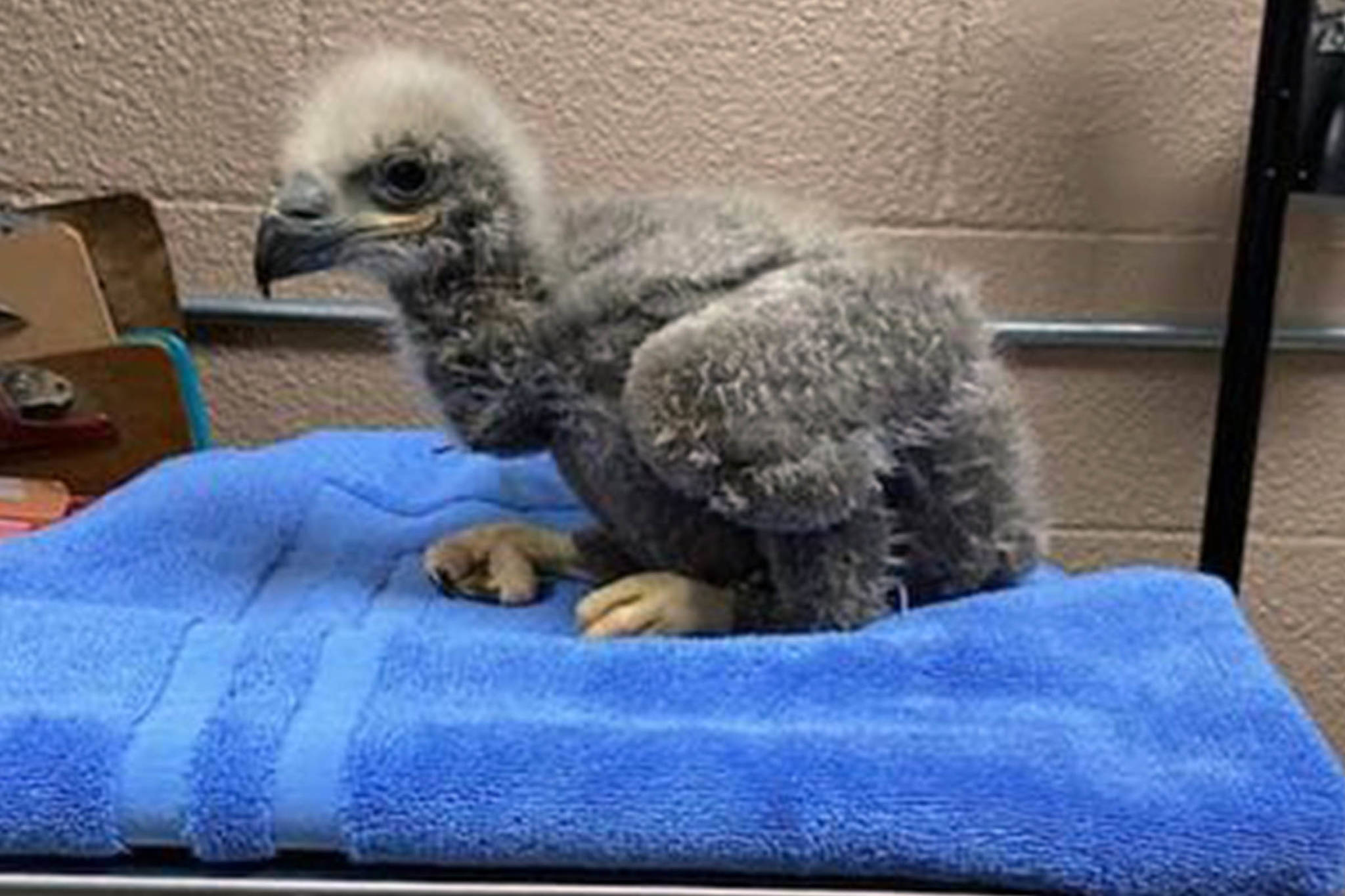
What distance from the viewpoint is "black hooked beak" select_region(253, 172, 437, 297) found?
815mm

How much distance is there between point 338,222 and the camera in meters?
0.82

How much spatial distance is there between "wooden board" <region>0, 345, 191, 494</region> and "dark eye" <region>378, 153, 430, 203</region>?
343 mm

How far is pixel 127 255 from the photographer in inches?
47.8

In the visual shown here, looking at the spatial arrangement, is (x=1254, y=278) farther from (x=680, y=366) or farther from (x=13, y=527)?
(x=13, y=527)

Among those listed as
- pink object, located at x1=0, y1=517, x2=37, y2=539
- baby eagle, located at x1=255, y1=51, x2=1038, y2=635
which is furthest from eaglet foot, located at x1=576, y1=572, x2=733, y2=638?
pink object, located at x1=0, y1=517, x2=37, y2=539

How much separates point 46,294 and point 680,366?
0.52 m

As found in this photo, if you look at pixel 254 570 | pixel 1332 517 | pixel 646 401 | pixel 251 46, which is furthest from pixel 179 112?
pixel 1332 517

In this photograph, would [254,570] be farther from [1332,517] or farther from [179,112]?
[1332,517]

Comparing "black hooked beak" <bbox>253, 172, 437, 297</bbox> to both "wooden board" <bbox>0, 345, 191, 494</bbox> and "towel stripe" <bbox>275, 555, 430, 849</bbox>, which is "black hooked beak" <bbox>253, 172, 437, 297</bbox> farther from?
"wooden board" <bbox>0, 345, 191, 494</bbox>

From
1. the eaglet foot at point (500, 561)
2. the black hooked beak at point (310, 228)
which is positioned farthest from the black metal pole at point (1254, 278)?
the black hooked beak at point (310, 228)

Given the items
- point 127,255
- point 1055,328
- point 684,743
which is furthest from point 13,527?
point 1055,328

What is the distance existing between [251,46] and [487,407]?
20.0 inches

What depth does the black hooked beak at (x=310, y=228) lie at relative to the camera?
0.82 meters

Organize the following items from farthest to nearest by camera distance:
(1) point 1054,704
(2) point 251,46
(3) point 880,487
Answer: (2) point 251,46 → (3) point 880,487 → (1) point 1054,704
